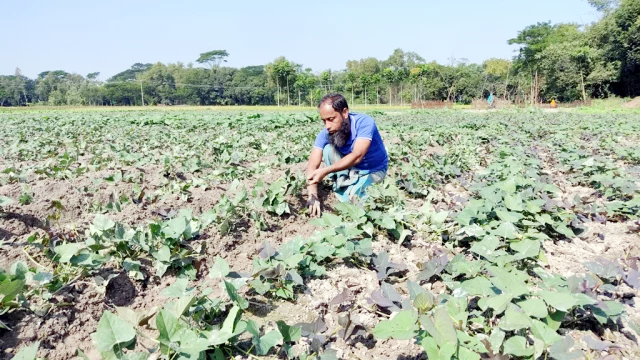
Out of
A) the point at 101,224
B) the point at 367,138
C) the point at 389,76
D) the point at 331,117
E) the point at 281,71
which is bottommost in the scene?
the point at 101,224

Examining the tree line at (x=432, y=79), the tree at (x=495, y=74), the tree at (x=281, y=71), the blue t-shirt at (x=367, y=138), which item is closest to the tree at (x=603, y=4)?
the tree line at (x=432, y=79)

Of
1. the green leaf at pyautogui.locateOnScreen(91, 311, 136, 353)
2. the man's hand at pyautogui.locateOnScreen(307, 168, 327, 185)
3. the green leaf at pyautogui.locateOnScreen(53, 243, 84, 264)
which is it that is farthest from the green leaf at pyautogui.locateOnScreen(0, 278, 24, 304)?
the man's hand at pyautogui.locateOnScreen(307, 168, 327, 185)

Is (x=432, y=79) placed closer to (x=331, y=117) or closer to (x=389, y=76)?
(x=389, y=76)

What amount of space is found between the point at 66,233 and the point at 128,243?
0.63 metres

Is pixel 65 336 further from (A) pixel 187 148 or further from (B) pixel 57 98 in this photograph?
(B) pixel 57 98

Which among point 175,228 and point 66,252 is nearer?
point 66,252

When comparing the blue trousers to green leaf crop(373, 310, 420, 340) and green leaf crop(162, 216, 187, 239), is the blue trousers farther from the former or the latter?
green leaf crop(373, 310, 420, 340)

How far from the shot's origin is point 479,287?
179 cm

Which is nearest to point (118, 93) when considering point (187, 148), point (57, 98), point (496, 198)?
point (57, 98)

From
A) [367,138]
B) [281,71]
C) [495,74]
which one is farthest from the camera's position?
[495,74]

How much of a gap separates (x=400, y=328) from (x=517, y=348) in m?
0.41

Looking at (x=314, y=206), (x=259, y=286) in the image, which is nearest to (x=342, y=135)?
(x=314, y=206)

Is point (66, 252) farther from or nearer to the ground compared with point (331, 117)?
nearer to the ground

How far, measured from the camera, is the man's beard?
3.90 meters
